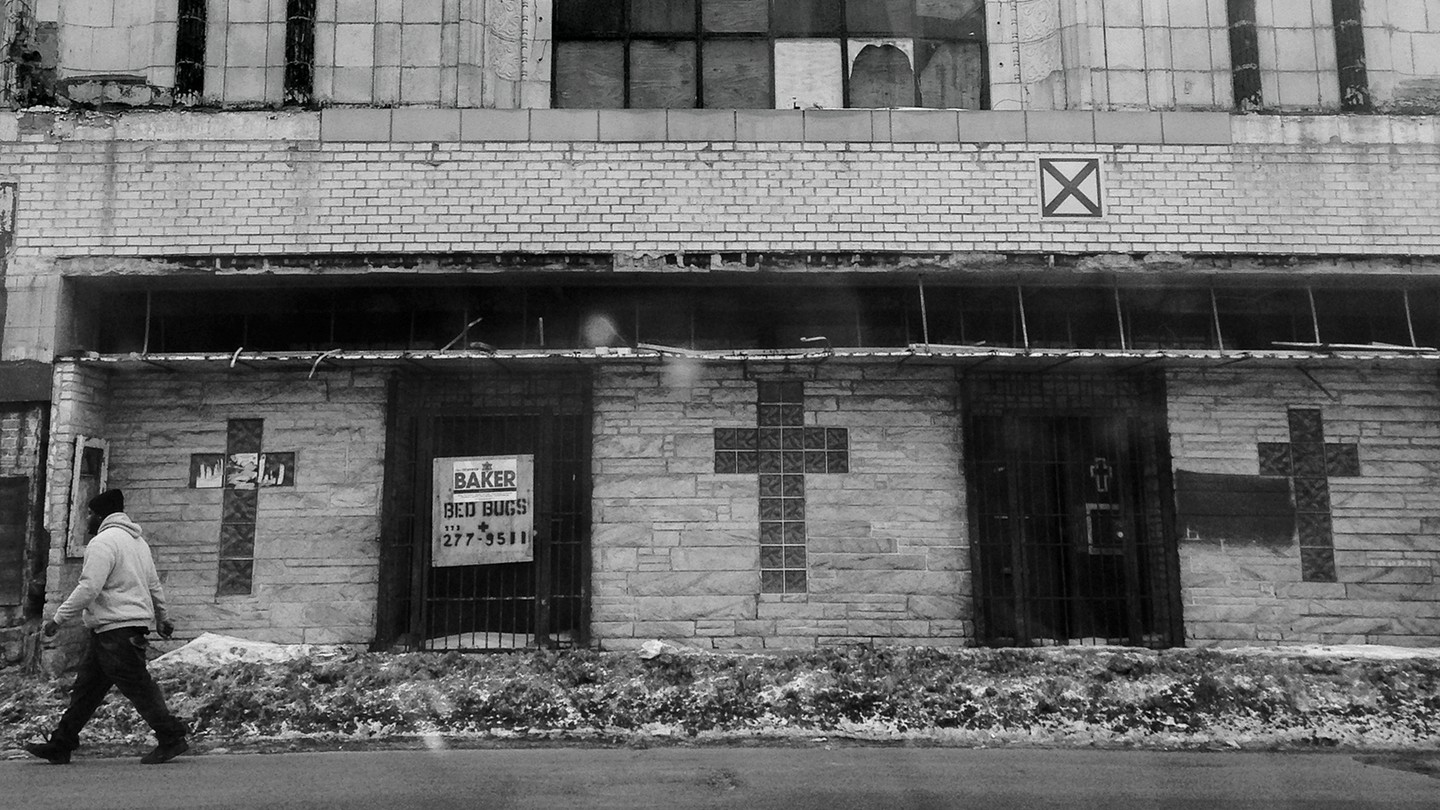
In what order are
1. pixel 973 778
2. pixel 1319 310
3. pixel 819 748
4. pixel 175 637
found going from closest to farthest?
pixel 973 778, pixel 819 748, pixel 175 637, pixel 1319 310

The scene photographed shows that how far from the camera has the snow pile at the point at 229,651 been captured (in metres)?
7.82

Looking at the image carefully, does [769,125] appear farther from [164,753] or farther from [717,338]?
[164,753]

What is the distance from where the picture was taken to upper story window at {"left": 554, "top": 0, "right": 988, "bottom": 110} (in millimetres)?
9336

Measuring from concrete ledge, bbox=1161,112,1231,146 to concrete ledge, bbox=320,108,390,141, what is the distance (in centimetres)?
662

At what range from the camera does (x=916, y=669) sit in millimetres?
7582

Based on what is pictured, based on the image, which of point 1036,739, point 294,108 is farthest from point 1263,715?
point 294,108

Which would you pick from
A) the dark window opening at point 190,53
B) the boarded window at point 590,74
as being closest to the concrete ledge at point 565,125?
the boarded window at point 590,74

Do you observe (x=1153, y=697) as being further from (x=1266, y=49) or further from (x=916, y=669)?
(x=1266, y=49)

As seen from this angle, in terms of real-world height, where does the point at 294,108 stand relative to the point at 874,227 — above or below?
above

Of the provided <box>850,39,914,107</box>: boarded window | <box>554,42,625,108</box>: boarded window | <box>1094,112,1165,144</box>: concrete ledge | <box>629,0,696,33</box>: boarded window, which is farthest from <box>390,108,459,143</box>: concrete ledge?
<box>1094,112,1165,144</box>: concrete ledge

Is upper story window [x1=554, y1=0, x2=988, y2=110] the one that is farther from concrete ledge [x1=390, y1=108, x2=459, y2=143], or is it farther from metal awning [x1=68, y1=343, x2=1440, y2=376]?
metal awning [x1=68, y1=343, x2=1440, y2=376]

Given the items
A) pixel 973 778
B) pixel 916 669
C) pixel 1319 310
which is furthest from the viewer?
pixel 1319 310

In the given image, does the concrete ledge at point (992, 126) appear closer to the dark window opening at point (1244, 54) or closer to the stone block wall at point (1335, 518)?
the dark window opening at point (1244, 54)

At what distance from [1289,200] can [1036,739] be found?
204 inches
